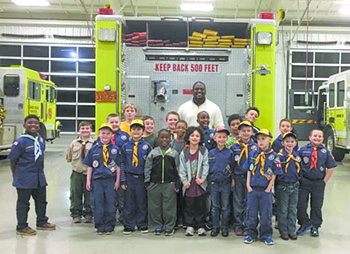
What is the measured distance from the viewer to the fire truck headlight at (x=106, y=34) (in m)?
5.58

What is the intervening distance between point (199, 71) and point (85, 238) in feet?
10.5

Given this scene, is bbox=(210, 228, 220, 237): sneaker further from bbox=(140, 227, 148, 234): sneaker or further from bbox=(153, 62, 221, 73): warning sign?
bbox=(153, 62, 221, 73): warning sign

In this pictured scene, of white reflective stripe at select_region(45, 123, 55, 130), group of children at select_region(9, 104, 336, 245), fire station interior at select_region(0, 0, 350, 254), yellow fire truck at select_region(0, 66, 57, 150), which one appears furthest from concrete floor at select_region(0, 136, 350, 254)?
white reflective stripe at select_region(45, 123, 55, 130)

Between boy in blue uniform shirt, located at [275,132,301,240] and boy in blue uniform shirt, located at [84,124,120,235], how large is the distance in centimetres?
185

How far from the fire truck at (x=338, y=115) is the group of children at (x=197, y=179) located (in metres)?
6.13

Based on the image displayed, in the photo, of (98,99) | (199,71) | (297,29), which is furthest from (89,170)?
(297,29)

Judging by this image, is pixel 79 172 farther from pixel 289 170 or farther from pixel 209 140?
pixel 289 170

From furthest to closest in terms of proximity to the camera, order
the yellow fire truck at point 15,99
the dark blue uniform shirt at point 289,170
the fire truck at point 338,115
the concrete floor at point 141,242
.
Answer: the yellow fire truck at point 15,99
the fire truck at point 338,115
the dark blue uniform shirt at point 289,170
the concrete floor at point 141,242

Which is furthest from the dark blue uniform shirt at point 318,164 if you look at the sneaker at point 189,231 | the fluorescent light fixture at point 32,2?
the fluorescent light fixture at point 32,2

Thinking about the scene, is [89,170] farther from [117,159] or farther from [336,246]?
[336,246]

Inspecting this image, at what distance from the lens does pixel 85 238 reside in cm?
427

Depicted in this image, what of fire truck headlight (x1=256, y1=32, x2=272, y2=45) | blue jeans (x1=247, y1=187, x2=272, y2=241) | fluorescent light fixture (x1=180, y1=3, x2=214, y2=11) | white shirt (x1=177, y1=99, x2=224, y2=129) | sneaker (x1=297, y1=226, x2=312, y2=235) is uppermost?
fluorescent light fixture (x1=180, y1=3, x2=214, y2=11)

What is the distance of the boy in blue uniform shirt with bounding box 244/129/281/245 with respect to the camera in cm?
404

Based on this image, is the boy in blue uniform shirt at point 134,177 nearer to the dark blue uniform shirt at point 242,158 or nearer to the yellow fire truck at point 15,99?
the dark blue uniform shirt at point 242,158
